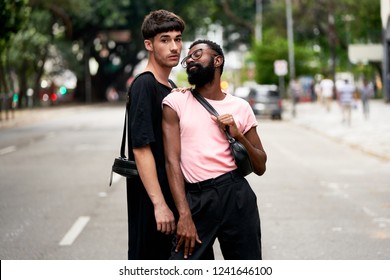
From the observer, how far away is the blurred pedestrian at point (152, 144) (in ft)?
13.7

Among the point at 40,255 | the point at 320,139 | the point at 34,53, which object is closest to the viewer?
the point at 40,255

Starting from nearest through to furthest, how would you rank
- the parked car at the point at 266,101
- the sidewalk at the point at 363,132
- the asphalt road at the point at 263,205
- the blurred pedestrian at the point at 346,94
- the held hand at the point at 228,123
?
the held hand at the point at 228,123 < the asphalt road at the point at 263,205 < the sidewalk at the point at 363,132 < the blurred pedestrian at the point at 346,94 < the parked car at the point at 266,101

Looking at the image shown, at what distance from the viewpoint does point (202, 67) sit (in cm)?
403

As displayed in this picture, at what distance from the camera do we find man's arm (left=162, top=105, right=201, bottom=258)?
13.3ft

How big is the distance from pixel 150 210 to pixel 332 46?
54.4 meters

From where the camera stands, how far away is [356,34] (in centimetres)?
6062

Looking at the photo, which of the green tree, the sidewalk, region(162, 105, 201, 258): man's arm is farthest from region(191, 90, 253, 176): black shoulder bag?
the green tree

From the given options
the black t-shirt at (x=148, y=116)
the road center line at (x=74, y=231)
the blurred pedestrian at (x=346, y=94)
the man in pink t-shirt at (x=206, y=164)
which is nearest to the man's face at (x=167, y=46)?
the black t-shirt at (x=148, y=116)

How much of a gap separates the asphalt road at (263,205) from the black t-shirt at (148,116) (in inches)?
148

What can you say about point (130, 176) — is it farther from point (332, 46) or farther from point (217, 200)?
point (332, 46)

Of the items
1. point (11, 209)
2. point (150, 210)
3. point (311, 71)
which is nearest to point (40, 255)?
point (11, 209)

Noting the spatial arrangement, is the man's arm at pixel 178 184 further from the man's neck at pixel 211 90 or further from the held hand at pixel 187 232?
the man's neck at pixel 211 90

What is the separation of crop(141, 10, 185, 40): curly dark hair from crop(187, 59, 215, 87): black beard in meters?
0.35
